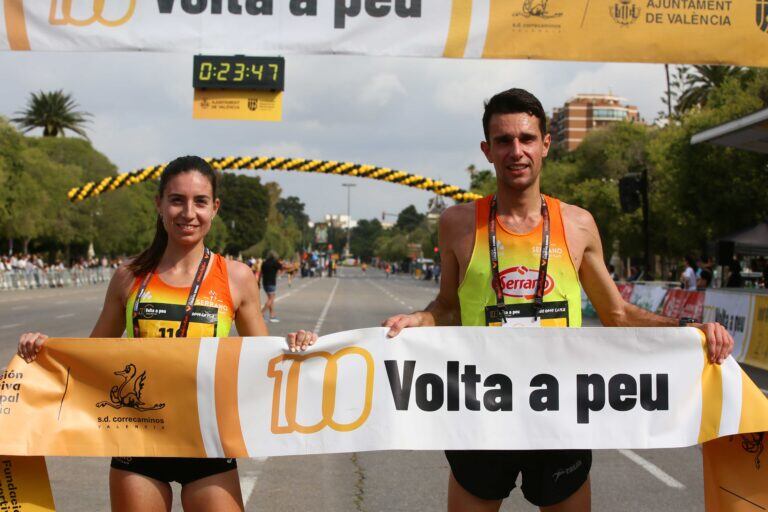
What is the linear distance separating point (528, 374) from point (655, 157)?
145ft

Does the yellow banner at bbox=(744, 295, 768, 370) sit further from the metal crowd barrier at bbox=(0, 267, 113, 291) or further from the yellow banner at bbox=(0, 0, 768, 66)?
the metal crowd barrier at bbox=(0, 267, 113, 291)

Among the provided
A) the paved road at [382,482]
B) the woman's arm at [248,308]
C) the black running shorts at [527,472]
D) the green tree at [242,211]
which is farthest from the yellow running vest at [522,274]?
the green tree at [242,211]

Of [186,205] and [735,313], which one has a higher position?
[186,205]

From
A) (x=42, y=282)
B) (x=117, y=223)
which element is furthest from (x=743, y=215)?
(x=117, y=223)

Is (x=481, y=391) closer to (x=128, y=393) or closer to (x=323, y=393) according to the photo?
(x=323, y=393)

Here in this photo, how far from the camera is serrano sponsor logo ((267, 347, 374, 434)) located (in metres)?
3.59

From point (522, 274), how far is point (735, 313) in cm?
1283

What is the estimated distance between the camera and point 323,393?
362cm

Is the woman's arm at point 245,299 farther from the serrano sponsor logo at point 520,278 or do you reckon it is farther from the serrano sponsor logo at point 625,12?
the serrano sponsor logo at point 625,12

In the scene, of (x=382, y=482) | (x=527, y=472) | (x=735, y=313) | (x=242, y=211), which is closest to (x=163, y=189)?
(x=527, y=472)

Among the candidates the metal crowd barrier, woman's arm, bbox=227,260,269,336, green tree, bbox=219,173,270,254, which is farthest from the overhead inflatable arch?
green tree, bbox=219,173,270,254

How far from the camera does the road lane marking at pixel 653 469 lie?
6469 millimetres

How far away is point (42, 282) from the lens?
51000 millimetres

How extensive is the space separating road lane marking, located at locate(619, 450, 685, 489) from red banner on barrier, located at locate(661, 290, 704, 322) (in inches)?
354
